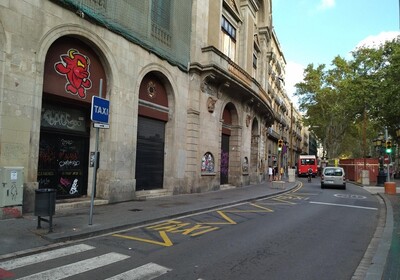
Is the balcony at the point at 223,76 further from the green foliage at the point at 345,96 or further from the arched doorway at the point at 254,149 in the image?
the green foliage at the point at 345,96

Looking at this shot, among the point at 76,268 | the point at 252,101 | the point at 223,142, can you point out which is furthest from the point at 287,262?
the point at 252,101

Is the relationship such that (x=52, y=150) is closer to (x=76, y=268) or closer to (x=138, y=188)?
(x=138, y=188)

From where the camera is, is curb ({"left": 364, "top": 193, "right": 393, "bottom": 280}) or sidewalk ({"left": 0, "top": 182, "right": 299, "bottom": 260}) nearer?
curb ({"left": 364, "top": 193, "right": 393, "bottom": 280})

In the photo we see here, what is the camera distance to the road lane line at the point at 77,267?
5.31 m

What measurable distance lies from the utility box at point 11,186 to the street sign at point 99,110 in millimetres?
2656

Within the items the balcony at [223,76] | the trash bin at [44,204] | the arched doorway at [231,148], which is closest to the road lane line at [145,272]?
the trash bin at [44,204]

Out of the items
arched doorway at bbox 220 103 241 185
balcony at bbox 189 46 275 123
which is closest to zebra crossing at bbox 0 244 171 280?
balcony at bbox 189 46 275 123

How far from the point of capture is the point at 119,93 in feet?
44.4

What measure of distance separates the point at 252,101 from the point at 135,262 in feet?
66.9

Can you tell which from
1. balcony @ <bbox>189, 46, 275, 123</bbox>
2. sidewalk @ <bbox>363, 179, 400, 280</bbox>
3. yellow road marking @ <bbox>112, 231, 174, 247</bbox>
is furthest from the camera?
balcony @ <bbox>189, 46, 275, 123</bbox>

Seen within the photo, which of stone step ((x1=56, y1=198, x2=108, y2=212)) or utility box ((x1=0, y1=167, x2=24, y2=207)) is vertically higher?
utility box ((x1=0, y1=167, x2=24, y2=207))

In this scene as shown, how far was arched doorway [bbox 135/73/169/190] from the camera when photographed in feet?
51.2

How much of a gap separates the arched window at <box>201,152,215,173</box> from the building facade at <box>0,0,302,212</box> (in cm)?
6

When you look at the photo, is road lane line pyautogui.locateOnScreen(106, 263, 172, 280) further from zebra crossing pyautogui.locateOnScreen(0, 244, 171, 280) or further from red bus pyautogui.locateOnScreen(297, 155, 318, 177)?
red bus pyautogui.locateOnScreen(297, 155, 318, 177)
